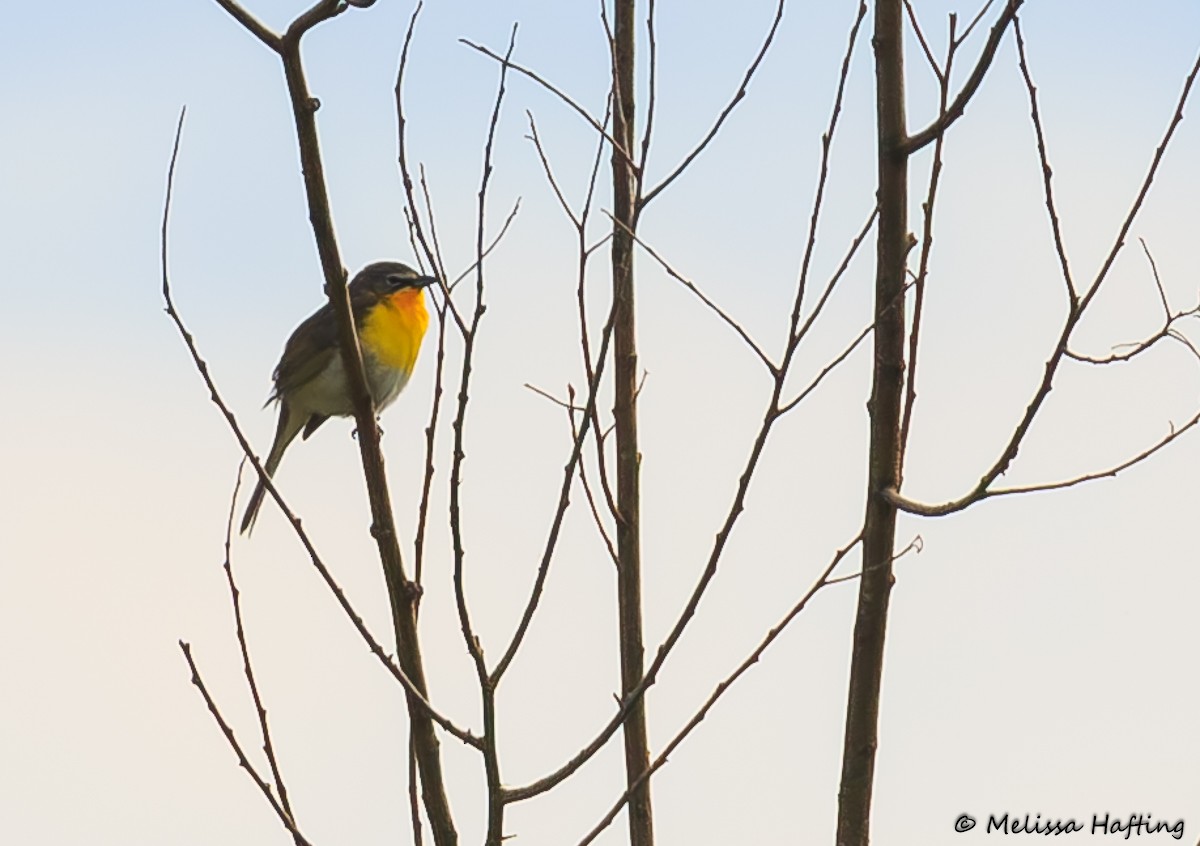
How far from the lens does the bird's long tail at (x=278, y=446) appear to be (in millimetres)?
8109

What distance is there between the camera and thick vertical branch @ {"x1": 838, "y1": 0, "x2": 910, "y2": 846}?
295 cm

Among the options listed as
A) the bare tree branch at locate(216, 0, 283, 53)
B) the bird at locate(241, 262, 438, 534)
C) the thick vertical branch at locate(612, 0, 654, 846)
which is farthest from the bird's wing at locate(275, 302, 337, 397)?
the bare tree branch at locate(216, 0, 283, 53)

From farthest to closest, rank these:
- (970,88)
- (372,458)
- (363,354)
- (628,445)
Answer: (363,354), (628,445), (372,458), (970,88)

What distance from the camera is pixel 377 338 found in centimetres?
778

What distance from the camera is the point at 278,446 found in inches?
326

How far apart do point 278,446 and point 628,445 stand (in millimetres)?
4279

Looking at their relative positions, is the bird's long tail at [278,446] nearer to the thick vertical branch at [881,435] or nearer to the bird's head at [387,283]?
the bird's head at [387,283]

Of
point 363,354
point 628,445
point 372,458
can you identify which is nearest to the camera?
point 372,458

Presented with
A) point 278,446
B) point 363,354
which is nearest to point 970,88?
point 363,354

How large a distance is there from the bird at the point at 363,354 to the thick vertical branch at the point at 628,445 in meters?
3.17

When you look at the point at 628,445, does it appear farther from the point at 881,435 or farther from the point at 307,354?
the point at 307,354

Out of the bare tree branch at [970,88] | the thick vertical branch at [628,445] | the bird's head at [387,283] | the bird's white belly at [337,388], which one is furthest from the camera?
the bird's head at [387,283]

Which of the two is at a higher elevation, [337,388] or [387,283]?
[387,283]

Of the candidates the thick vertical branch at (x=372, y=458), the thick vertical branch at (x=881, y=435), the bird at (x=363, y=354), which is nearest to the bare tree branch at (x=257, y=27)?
the thick vertical branch at (x=372, y=458)
